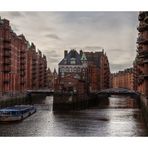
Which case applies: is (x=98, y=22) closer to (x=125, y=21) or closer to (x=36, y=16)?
(x=125, y=21)

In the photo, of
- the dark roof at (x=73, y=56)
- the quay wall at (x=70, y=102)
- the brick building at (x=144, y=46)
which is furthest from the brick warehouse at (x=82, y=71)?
the brick building at (x=144, y=46)

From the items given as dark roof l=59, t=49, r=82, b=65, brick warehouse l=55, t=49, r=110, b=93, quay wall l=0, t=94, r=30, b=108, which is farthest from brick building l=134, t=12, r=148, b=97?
dark roof l=59, t=49, r=82, b=65

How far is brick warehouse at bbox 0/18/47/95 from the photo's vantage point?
159ft

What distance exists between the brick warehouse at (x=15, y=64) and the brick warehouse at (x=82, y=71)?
11.1ft

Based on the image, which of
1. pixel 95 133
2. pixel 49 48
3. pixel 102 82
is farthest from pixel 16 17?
pixel 102 82

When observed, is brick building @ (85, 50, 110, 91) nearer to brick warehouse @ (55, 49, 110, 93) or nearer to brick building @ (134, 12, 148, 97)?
brick warehouse @ (55, 49, 110, 93)

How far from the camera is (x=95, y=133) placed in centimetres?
2633

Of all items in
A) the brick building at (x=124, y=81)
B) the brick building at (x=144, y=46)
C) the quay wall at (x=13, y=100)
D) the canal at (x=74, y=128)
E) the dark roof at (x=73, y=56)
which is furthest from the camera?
the brick building at (x=124, y=81)

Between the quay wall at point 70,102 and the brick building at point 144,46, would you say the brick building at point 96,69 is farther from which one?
the brick building at point 144,46

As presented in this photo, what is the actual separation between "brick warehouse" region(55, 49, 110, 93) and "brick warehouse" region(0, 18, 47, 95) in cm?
337

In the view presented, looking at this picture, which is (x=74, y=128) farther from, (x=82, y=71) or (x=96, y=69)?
(x=96, y=69)

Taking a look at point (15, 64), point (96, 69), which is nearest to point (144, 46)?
point (15, 64)

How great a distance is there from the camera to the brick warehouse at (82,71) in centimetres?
5262
